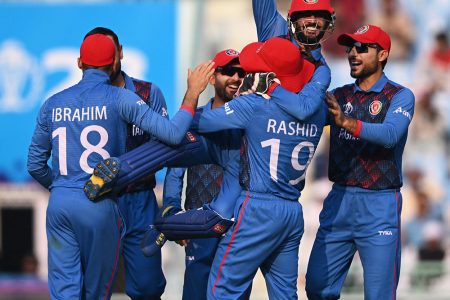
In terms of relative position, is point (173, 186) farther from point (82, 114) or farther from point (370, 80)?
point (370, 80)

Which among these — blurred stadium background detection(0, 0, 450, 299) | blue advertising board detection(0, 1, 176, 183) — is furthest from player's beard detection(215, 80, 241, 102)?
blue advertising board detection(0, 1, 176, 183)

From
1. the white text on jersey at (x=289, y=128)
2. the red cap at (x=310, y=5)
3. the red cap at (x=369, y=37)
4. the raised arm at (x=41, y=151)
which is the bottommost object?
the raised arm at (x=41, y=151)

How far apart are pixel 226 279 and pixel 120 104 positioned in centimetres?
127

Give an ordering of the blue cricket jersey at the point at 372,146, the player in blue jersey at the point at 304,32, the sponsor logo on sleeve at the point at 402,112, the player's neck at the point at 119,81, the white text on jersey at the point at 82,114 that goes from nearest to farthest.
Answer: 1. the player in blue jersey at the point at 304,32
2. the white text on jersey at the point at 82,114
3. the sponsor logo on sleeve at the point at 402,112
4. the blue cricket jersey at the point at 372,146
5. the player's neck at the point at 119,81

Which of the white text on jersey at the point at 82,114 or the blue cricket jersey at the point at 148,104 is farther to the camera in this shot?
the blue cricket jersey at the point at 148,104

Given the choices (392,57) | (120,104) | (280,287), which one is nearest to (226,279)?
(280,287)

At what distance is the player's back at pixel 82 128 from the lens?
6.56m

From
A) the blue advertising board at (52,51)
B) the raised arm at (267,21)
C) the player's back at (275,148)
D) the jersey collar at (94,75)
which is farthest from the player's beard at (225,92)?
the blue advertising board at (52,51)

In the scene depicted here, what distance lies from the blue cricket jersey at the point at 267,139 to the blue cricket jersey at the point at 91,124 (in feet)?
0.93

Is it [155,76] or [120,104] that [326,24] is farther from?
[155,76]

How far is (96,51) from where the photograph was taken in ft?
22.0

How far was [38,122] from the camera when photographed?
673 centimetres

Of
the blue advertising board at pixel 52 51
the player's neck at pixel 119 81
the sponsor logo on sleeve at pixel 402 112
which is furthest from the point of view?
the blue advertising board at pixel 52 51

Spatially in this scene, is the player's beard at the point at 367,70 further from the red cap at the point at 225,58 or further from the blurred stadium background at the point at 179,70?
the blurred stadium background at the point at 179,70
